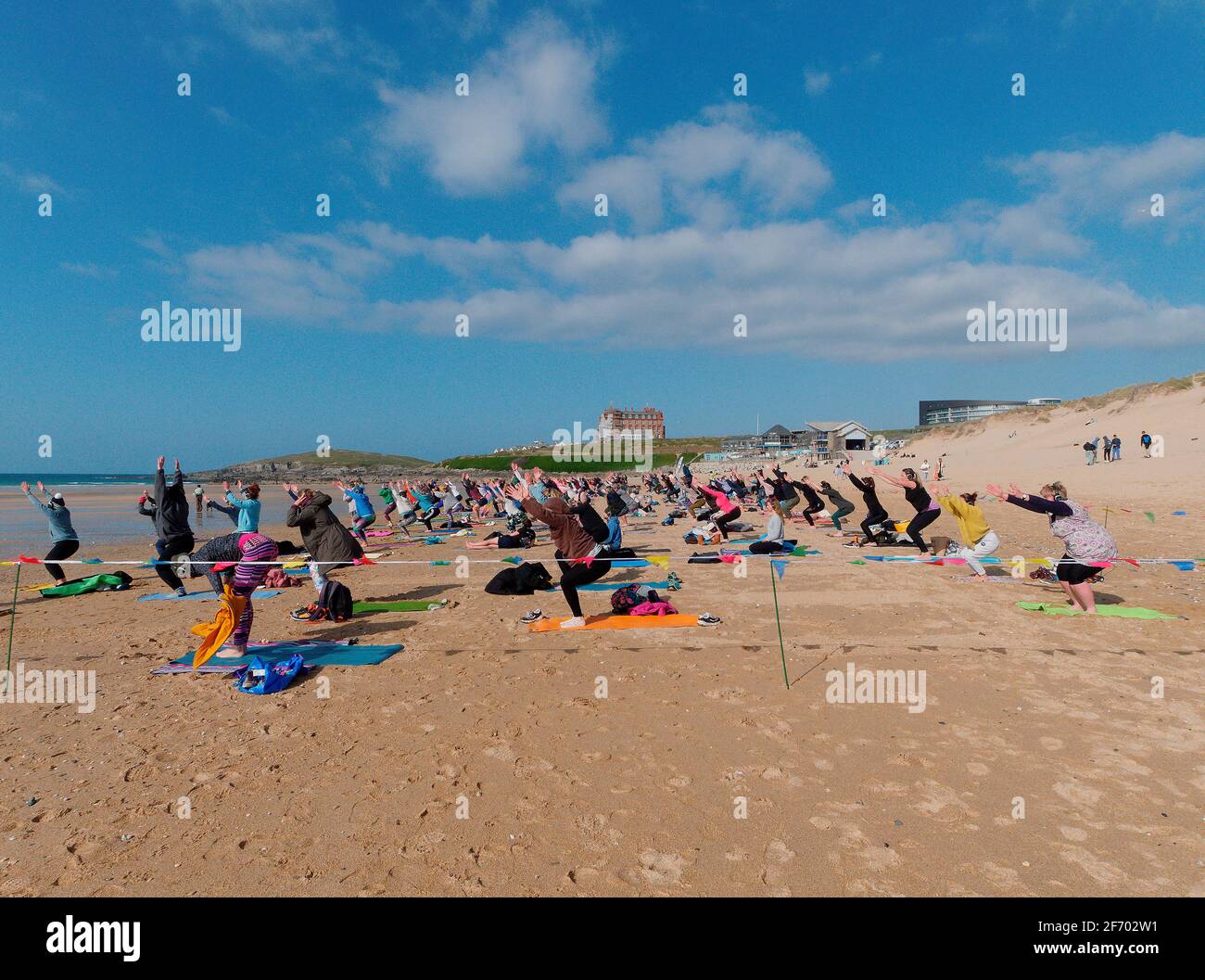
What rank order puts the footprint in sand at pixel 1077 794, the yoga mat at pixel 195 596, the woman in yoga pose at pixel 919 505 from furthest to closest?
1. the woman in yoga pose at pixel 919 505
2. the yoga mat at pixel 195 596
3. the footprint in sand at pixel 1077 794

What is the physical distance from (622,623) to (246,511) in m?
7.62

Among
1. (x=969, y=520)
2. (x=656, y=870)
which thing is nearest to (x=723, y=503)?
(x=969, y=520)

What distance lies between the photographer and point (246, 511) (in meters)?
10.9

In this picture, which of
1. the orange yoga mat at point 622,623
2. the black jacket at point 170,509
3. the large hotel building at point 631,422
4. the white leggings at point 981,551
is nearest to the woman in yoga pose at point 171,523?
the black jacket at point 170,509

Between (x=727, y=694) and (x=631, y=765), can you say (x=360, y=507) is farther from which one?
(x=631, y=765)

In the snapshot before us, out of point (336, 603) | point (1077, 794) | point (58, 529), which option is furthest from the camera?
A: point (58, 529)

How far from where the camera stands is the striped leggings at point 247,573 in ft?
22.2

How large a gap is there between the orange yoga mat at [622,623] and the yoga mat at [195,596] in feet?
Result: 19.2

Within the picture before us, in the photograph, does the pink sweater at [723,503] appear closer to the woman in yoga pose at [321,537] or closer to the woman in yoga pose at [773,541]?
the woman in yoga pose at [773,541]

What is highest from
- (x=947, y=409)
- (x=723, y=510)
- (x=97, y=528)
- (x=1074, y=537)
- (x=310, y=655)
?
(x=947, y=409)

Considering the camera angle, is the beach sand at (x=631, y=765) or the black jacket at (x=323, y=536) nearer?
the beach sand at (x=631, y=765)

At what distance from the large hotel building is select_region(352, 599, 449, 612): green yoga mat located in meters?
156

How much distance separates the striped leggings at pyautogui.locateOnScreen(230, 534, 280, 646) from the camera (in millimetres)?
6781
